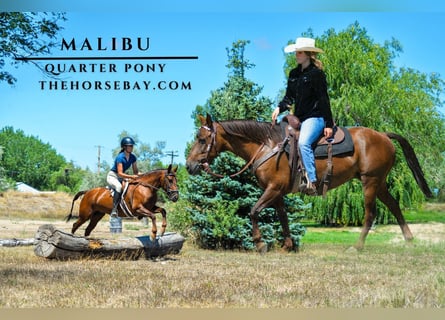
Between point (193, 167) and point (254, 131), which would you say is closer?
point (193, 167)

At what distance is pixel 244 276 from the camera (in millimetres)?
6223

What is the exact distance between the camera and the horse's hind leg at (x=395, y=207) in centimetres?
684

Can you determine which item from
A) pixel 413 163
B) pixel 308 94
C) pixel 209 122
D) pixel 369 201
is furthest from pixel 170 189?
pixel 413 163

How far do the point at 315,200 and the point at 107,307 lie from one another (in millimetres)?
4805

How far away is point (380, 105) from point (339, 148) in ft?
8.57

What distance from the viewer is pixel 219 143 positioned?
265 inches

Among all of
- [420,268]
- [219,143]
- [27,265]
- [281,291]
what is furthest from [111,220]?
[420,268]

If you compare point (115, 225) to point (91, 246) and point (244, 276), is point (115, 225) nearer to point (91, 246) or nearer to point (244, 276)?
point (91, 246)

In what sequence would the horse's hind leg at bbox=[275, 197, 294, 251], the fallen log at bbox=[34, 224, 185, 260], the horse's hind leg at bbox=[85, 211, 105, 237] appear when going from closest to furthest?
the horse's hind leg at bbox=[275, 197, 294, 251] → the fallen log at bbox=[34, 224, 185, 260] → the horse's hind leg at bbox=[85, 211, 105, 237]

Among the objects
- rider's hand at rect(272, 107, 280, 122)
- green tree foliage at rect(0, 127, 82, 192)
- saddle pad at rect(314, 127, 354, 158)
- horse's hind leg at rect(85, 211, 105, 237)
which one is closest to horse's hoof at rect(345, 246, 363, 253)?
saddle pad at rect(314, 127, 354, 158)

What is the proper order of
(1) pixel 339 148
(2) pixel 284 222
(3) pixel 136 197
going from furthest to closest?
1. (3) pixel 136 197
2. (2) pixel 284 222
3. (1) pixel 339 148

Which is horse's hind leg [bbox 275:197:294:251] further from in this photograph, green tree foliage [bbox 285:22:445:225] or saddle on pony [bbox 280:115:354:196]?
green tree foliage [bbox 285:22:445:225]

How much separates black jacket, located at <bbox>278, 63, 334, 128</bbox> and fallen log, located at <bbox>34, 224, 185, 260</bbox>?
2.62 meters

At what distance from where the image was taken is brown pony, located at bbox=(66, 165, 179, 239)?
761 cm
